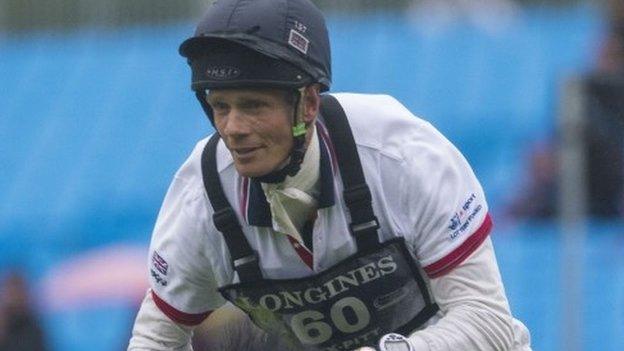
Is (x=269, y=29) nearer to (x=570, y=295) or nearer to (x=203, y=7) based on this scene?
(x=570, y=295)

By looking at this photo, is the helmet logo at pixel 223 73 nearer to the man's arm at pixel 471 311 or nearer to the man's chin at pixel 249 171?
the man's chin at pixel 249 171

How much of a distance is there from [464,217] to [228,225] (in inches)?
25.2

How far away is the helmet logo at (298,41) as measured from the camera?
445 cm

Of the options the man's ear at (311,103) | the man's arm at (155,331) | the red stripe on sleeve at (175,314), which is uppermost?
the man's ear at (311,103)

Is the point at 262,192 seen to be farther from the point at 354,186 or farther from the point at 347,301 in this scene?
the point at 347,301

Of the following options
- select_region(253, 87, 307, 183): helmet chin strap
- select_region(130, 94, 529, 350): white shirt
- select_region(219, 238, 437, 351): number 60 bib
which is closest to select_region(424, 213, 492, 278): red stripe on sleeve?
select_region(130, 94, 529, 350): white shirt

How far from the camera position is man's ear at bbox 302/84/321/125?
4547 mm

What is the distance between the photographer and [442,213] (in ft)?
15.1

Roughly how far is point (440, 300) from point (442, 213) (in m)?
0.24

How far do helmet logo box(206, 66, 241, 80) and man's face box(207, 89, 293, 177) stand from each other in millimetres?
40

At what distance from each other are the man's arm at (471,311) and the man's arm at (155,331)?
802 millimetres

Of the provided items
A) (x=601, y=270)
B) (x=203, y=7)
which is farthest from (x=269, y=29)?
(x=203, y=7)

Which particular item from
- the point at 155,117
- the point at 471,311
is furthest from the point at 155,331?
the point at 155,117

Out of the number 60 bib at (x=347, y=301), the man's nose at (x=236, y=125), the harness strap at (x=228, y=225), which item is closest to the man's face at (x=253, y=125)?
the man's nose at (x=236, y=125)
